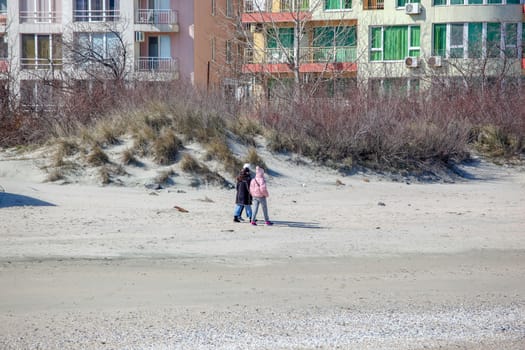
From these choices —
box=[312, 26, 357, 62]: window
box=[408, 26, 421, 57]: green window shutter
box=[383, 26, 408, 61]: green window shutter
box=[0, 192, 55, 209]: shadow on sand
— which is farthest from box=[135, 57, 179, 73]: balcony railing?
box=[0, 192, 55, 209]: shadow on sand

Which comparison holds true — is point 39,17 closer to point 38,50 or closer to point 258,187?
point 38,50

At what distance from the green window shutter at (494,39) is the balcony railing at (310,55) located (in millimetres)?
6263

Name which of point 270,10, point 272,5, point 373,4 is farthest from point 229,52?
point 373,4

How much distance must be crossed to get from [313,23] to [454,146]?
1887cm

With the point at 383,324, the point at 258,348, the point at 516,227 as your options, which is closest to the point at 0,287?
the point at 258,348

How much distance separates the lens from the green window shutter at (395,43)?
1700 inches

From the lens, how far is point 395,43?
142 feet

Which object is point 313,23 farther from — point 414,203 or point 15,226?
point 15,226

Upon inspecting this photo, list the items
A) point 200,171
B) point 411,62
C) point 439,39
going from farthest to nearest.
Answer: point 439,39
point 411,62
point 200,171

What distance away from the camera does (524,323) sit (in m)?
10.8

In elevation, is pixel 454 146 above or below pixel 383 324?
above

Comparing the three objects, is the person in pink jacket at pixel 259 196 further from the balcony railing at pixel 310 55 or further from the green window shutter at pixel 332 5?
the green window shutter at pixel 332 5

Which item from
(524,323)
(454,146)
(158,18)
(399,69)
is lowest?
(524,323)

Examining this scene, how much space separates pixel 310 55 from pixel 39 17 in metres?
15.7
